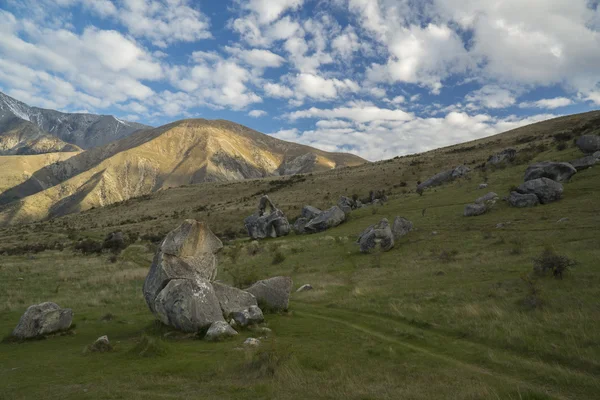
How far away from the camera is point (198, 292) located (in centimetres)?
1680

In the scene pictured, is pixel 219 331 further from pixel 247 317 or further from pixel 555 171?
pixel 555 171

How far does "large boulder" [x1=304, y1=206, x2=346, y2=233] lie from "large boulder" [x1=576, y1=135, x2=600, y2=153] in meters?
33.9

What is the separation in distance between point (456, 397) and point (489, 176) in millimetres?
54690

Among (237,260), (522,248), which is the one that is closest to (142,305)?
(237,260)

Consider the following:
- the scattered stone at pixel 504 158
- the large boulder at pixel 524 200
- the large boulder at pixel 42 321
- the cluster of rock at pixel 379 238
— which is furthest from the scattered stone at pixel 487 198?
the large boulder at pixel 42 321

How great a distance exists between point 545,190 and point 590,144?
1988cm

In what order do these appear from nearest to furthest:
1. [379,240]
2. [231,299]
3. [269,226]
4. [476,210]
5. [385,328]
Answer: [385,328]
[231,299]
[379,240]
[476,210]
[269,226]

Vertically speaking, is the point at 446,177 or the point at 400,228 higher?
the point at 446,177

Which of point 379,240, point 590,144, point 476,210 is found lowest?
point 379,240

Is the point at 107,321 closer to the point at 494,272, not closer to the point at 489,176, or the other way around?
the point at 494,272

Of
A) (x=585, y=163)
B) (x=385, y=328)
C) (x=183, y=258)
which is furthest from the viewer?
(x=585, y=163)

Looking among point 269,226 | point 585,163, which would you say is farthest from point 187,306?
point 585,163

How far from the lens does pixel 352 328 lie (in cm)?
1695

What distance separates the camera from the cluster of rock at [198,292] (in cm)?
1628
